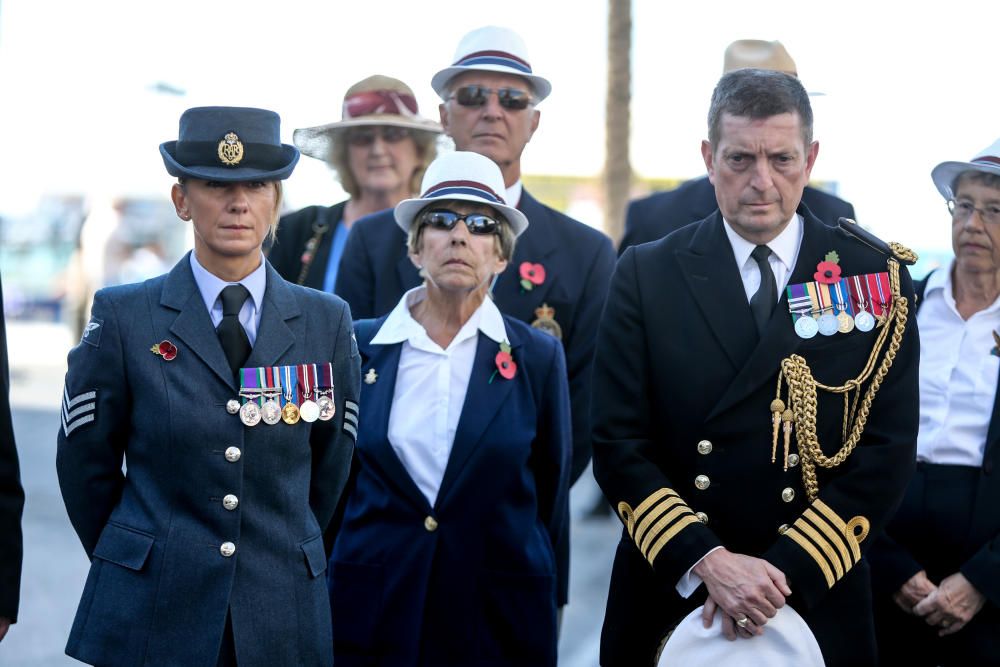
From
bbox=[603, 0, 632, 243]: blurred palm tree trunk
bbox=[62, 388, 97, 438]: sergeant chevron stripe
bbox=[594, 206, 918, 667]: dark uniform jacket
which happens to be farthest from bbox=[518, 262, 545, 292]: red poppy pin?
bbox=[603, 0, 632, 243]: blurred palm tree trunk

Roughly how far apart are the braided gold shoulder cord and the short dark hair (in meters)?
0.59

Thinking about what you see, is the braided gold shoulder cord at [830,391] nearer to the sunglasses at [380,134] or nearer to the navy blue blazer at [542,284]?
the navy blue blazer at [542,284]

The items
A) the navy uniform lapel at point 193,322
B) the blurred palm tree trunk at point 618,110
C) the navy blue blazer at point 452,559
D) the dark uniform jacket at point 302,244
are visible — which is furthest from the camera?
the blurred palm tree trunk at point 618,110

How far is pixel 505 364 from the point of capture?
15.0ft

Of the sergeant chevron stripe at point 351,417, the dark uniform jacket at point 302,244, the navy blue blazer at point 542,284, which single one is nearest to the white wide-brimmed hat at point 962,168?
the navy blue blazer at point 542,284

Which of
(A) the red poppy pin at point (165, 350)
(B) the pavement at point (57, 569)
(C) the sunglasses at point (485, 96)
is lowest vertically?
(B) the pavement at point (57, 569)

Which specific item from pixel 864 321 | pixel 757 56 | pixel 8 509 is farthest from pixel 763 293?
pixel 757 56

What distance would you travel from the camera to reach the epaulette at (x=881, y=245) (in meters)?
3.91

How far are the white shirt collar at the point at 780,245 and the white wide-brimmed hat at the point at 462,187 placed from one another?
944 millimetres

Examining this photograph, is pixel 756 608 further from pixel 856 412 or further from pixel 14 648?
pixel 14 648

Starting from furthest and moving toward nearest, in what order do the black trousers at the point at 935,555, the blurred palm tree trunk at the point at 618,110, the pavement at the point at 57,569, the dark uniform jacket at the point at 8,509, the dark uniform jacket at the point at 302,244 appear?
the blurred palm tree trunk at the point at 618,110
the pavement at the point at 57,569
the dark uniform jacket at the point at 302,244
the black trousers at the point at 935,555
the dark uniform jacket at the point at 8,509

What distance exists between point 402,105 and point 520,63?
38.3 inches

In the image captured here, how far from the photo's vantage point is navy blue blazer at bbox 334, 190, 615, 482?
526cm

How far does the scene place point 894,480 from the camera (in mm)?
3730
